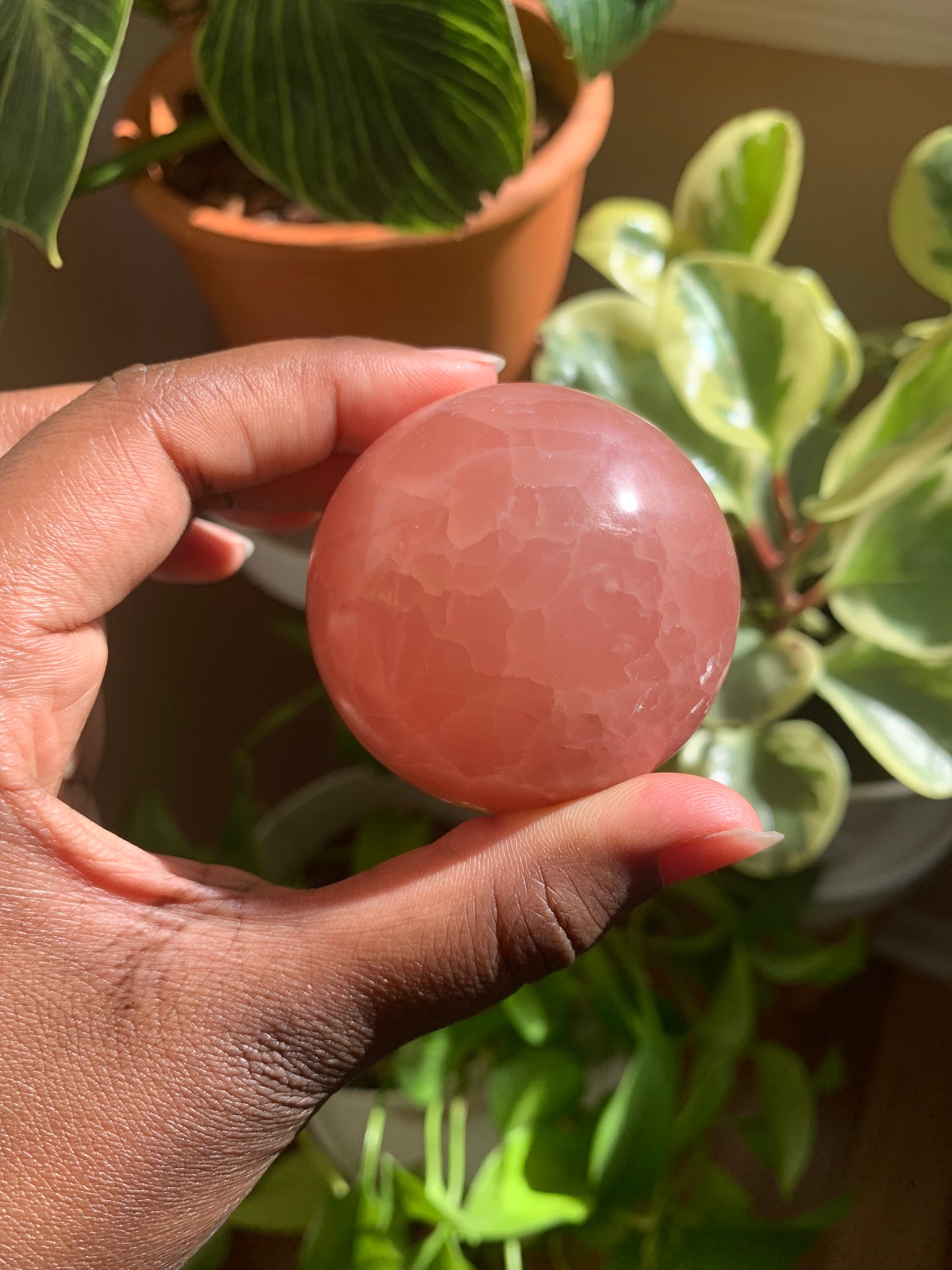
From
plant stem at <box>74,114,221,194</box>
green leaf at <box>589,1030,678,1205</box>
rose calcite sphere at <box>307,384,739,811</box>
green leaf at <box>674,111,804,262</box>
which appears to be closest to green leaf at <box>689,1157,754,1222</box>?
green leaf at <box>589,1030,678,1205</box>

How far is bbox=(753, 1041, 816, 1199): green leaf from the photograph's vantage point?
72 cm

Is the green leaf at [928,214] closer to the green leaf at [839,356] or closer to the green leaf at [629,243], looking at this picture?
the green leaf at [839,356]

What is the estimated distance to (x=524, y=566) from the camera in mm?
406

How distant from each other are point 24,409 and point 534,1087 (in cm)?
54

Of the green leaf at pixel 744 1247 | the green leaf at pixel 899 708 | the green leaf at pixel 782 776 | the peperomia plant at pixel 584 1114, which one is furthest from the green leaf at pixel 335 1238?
the green leaf at pixel 899 708

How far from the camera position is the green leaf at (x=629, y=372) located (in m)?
0.65

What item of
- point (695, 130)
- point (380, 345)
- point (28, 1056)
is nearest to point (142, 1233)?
point (28, 1056)

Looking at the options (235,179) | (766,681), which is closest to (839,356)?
(766,681)

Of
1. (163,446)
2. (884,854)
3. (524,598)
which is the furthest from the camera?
(884,854)

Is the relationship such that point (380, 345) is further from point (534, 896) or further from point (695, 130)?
point (695, 130)

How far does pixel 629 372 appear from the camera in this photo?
2.21 ft

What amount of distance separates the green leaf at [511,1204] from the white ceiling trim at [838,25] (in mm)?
814

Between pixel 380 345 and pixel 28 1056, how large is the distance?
379 mm

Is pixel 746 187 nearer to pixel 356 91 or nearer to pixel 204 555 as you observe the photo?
pixel 356 91
